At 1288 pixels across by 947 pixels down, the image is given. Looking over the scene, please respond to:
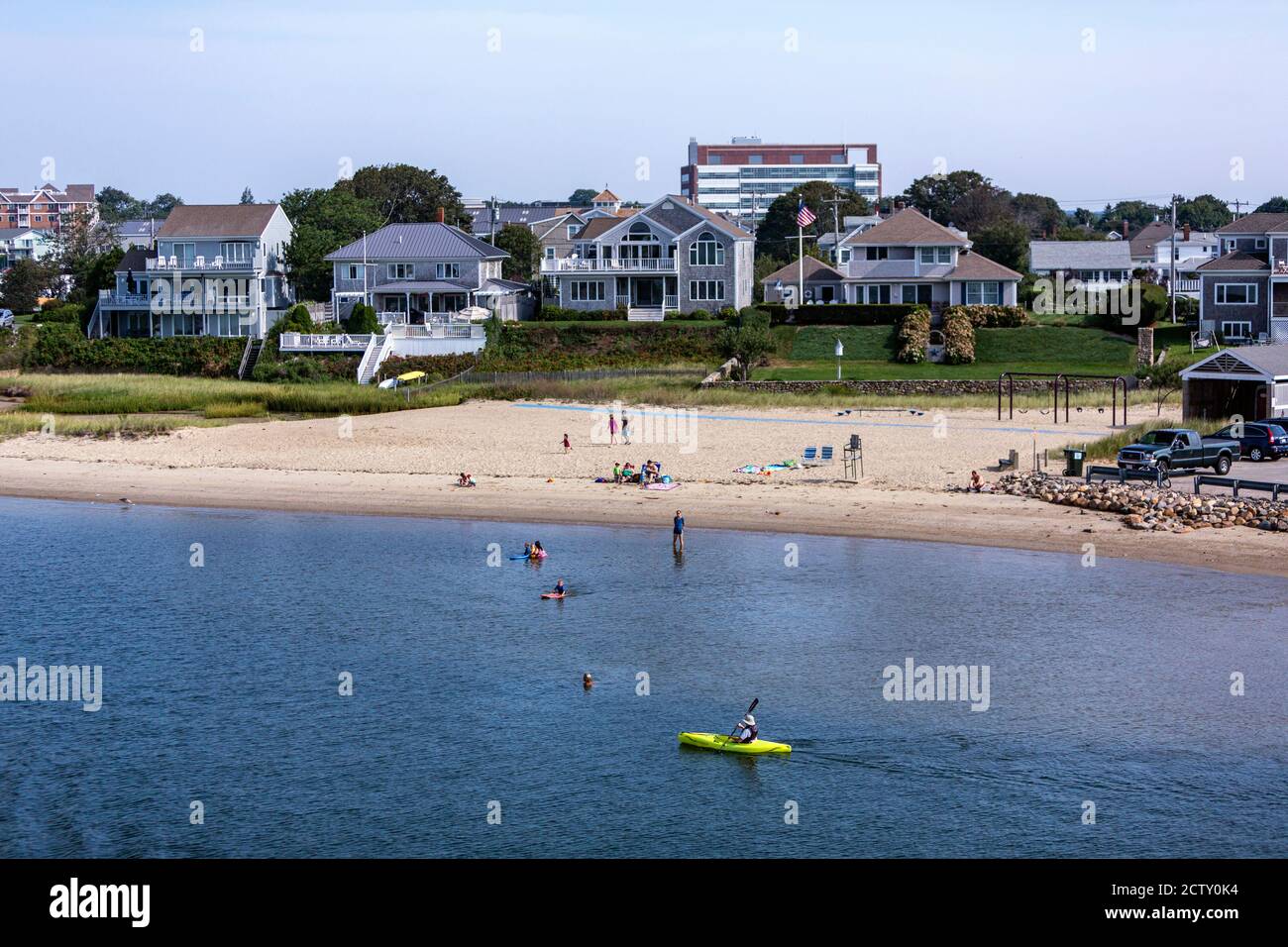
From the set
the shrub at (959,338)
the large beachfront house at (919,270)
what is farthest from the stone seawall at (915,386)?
the large beachfront house at (919,270)

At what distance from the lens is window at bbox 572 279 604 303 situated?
92875 mm

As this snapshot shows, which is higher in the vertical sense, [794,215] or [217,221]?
[794,215]

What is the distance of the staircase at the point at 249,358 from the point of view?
274ft

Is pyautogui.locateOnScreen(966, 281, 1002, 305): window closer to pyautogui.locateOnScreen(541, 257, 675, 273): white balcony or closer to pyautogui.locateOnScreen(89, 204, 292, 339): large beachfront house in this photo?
pyautogui.locateOnScreen(541, 257, 675, 273): white balcony

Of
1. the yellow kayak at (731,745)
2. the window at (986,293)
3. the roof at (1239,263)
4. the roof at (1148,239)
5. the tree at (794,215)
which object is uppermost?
the tree at (794,215)

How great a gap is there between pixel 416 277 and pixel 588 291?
10966mm

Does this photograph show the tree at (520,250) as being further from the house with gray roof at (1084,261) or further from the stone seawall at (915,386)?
the stone seawall at (915,386)

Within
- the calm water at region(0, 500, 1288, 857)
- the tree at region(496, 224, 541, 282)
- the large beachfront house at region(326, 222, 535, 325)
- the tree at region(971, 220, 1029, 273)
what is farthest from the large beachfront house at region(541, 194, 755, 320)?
the calm water at region(0, 500, 1288, 857)

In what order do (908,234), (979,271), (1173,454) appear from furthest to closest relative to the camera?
(908,234) < (979,271) < (1173,454)

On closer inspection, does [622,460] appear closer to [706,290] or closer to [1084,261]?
[706,290]

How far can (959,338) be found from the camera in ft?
260

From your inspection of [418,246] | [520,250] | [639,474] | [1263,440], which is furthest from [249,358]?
[1263,440]

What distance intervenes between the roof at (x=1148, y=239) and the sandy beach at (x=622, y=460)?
7331 centimetres
